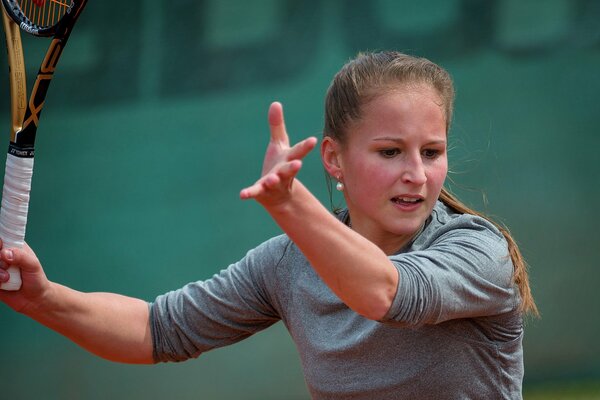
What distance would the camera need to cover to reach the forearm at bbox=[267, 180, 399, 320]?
1852 mm

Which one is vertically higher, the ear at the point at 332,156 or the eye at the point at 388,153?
the eye at the point at 388,153

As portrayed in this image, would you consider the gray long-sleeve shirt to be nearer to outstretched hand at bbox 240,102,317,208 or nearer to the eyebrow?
the eyebrow

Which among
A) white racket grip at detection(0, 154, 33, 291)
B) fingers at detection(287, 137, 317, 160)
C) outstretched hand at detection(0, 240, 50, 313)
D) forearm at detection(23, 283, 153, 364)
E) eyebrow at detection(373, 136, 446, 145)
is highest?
fingers at detection(287, 137, 317, 160)

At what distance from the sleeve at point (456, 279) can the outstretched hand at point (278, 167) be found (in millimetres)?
297

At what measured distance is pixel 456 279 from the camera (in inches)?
80.8

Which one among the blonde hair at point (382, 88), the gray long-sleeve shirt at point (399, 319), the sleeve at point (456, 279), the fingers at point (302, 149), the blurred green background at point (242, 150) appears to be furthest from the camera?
the blurred green background at point (242, 150)

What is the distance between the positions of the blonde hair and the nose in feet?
0.60

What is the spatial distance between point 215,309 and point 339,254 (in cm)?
80

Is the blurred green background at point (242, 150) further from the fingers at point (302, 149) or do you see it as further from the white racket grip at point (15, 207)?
the fingers at point (302, 149)

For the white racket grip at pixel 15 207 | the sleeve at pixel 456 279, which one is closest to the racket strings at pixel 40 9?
the white racket grip at pixel 15 207

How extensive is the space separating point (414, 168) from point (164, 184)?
194 centimetres

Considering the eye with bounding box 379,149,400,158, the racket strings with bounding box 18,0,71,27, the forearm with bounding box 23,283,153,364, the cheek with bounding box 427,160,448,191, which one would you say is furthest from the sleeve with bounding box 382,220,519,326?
the racket strings with bounding box 18,0,71,27

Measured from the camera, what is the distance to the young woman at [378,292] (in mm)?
2043

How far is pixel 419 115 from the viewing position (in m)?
2.26
